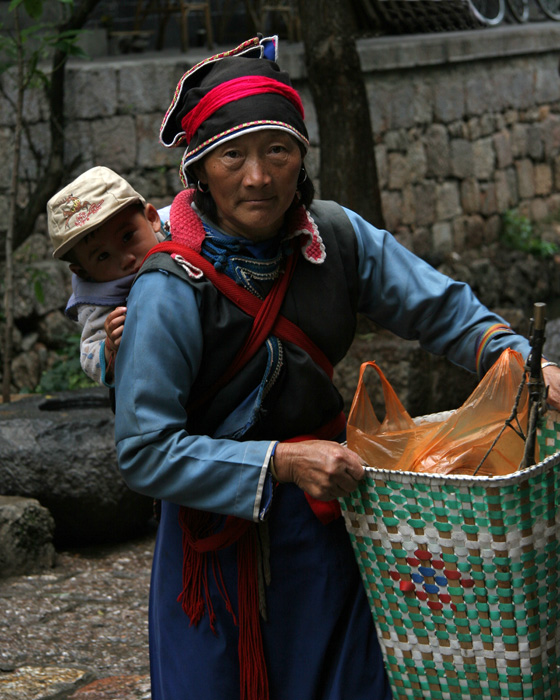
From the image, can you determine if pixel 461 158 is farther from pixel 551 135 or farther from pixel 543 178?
pixel 551 135

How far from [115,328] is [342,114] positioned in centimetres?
475

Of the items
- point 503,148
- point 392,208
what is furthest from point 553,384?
point 503,148

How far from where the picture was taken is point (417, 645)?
1774 mm

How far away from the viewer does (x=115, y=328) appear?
6.71 feet

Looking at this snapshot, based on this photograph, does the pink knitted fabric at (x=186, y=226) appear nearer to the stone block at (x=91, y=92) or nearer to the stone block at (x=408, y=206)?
the stone block at (x=91, y=92)

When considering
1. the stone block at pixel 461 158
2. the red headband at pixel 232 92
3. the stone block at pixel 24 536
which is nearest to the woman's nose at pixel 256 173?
the red headband at pixel 232 92

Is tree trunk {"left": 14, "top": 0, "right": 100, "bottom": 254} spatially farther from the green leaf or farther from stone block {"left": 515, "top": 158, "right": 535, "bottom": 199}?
stone block {"left": 515, "top": 158, "right": 535, "bottom": 199}

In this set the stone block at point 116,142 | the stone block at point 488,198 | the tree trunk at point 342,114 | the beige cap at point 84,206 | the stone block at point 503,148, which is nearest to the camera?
the beige cap at point 84,206

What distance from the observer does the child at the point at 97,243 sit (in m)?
2.31

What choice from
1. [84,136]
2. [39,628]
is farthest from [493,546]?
[84,136]

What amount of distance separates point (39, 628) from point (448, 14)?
9415 mm

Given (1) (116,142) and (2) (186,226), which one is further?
(1) (116,142)

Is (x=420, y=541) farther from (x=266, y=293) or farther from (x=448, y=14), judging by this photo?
(x=448, y=14)

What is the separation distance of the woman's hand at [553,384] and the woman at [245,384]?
12 cm
